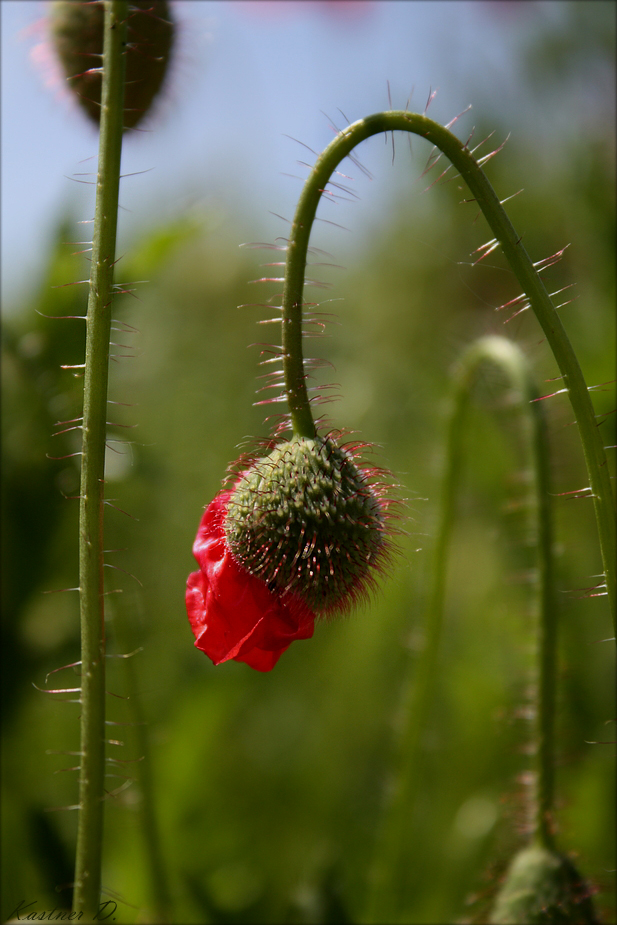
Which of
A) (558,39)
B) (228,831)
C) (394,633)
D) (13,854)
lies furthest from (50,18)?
(558,39)

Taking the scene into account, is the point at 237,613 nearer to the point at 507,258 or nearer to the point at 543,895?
the point at 507,258

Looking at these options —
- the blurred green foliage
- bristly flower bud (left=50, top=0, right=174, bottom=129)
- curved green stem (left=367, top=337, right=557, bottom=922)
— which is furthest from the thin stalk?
bristly flower bud (left=50, top=0, right=174, bottom=129)

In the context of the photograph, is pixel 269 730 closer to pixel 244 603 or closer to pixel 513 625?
pixel 513 625

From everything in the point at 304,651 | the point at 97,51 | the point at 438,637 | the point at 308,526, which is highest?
the point at 97,51

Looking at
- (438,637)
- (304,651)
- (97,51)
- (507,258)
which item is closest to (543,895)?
(438,637)

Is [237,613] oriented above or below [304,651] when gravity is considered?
above

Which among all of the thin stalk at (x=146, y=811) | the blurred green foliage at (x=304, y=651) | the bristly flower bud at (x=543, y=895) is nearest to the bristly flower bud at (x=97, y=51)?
the blurred green foliage at (x=304, y=651)
